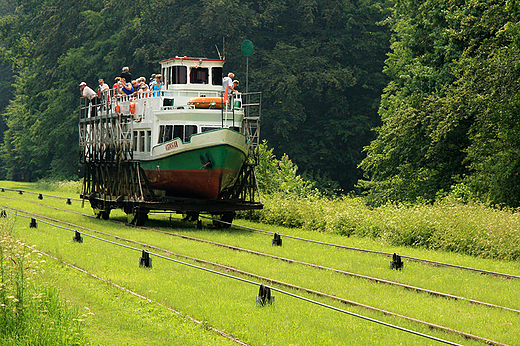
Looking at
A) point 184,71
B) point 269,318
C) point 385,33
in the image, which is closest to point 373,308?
point 269,318

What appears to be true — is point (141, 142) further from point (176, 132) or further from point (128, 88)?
point (128, 88)

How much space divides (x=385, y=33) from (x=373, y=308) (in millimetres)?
49322

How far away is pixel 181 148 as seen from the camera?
23047 mm

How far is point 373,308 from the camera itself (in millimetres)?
10883

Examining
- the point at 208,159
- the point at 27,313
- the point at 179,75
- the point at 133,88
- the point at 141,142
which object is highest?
the point at 179,75

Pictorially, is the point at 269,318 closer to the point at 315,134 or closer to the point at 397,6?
the point at 397,6

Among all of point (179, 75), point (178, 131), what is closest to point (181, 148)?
point (178, 131)

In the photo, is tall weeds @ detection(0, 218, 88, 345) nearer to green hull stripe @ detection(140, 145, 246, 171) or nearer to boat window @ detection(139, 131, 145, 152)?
green hull stripe @ detection(140, 145, 246, 171)

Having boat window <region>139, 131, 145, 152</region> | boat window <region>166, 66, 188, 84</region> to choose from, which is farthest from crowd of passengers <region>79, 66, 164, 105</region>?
boat window <region>139, 131, 145, 152</region>

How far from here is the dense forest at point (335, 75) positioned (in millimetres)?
25250

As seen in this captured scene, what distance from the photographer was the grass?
9.59 m

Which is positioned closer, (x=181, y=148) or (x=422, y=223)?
(x=422, y=223)

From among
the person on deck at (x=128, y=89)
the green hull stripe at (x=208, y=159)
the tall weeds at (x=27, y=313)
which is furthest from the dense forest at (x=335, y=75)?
the tall weeds at (x=27, y=313)

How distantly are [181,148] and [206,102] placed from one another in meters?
2.05
